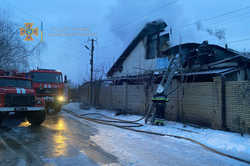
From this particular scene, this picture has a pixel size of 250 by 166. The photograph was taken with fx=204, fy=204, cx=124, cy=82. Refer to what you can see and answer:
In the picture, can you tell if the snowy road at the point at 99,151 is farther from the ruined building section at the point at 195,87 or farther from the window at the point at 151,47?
the window at the point at 151,47

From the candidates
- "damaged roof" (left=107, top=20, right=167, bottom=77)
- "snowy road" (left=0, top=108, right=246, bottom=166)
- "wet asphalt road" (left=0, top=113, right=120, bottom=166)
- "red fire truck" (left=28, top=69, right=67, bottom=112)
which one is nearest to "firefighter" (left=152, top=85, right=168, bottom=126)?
"snowy road" (left=0, top=108, right=246, bottom=166)

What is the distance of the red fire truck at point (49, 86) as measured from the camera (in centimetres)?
1372

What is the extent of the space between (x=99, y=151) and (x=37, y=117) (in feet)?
18.2

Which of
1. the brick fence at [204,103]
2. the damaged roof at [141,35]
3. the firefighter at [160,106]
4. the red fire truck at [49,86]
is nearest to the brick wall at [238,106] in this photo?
the brick fence at [204,103]

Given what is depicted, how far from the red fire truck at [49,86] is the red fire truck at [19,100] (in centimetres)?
297

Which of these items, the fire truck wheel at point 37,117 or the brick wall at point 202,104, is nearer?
the brick wall at point 202,104

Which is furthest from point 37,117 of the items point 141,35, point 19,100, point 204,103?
point 141,35

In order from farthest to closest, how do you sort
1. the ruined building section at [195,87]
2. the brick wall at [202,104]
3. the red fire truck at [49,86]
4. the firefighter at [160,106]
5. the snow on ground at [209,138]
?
1. the red fire truck at [49,86]
2. the firefighter at [160,106]
3. the brick wall at [202,104]
4. the ruined building section at [195,87]
5. the snow on ground at [209,138]

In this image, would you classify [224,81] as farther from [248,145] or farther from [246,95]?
[248,145]

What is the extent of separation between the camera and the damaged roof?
63.9ft

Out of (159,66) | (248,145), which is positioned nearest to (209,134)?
(248,145)

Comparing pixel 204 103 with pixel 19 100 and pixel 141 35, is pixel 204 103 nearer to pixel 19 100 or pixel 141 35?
pixel 19 100

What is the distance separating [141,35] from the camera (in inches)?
830

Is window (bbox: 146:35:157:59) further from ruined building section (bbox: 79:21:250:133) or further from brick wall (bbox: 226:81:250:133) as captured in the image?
brick wall (bbox: 226:81:250:133)
